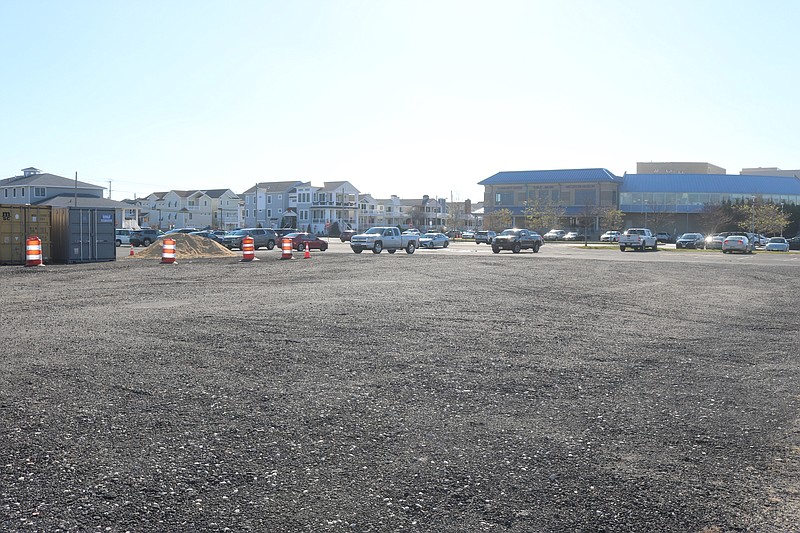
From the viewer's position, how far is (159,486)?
14.3 feet

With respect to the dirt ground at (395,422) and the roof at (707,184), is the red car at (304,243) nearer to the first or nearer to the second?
the dirt ground at (395,422)

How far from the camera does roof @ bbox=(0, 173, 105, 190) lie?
86.6m

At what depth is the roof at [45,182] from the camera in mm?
86625

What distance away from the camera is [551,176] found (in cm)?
11200

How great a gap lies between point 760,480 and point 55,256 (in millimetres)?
31038

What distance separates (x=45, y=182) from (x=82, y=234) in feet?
214

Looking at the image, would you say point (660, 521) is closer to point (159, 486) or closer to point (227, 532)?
point (227, 532)

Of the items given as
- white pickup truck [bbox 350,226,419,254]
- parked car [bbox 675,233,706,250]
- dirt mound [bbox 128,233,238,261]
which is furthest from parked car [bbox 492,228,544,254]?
parked car [bbox 675,233,706,250]

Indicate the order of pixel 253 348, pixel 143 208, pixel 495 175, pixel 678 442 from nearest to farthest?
pixel 678 442 < pixel 253 348 < pixel 495 175 < pixel 143 208

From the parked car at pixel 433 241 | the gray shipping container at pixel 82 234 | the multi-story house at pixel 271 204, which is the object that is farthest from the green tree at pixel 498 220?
the gray shipping container at pixel 82 234

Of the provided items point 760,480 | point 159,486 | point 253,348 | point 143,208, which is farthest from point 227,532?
point 143,208

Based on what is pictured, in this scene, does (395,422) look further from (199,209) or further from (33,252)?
(199,209)

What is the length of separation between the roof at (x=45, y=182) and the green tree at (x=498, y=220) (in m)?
57.2

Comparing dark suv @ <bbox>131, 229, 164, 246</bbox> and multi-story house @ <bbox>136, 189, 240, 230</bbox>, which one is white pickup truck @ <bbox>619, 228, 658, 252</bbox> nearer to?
dark suv @ <bbox>131, 229, 164, 246</bbox>
